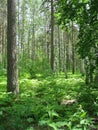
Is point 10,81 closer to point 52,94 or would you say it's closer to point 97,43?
point 52,94

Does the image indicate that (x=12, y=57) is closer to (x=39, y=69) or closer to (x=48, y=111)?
(x=48, y=111)

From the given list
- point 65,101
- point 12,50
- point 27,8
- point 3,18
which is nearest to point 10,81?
point 12,50

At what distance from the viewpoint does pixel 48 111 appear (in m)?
5.05

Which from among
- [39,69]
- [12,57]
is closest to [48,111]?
[12,57]

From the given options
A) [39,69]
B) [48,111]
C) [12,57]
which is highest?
[12,57]

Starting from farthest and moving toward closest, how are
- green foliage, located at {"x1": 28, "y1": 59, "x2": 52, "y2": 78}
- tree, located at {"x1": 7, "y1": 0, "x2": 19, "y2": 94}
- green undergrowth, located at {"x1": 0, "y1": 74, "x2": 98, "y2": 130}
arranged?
green foliage, located at {"x1": 28, "y1": 59, "x2": 52, "y2": 78} → tree, located at {"x1": 7, "y1": 0, "x2": 19, "y2": 94} → green undergrowth, located at {"x1": 0, "y1": 74, "x2": 98, "y2": 130}

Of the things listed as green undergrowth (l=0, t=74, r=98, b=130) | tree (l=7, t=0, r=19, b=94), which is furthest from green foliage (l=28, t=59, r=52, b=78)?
tree (l=7, t=0, r=19, b=94)

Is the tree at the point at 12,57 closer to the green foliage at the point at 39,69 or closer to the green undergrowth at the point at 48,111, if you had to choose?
the green undergrowth at the point at 48,111

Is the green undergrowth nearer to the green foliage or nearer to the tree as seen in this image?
the tree

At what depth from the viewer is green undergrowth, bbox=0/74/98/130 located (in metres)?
5.01

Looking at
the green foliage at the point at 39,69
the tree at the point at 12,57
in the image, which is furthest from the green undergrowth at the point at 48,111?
the green foliage at the point at 39,69

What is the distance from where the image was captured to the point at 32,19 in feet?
159

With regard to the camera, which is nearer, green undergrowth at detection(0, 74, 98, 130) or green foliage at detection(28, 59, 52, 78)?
green undergrowth at detection(0, 74, 98, 130)

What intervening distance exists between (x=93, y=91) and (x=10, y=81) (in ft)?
9.73
